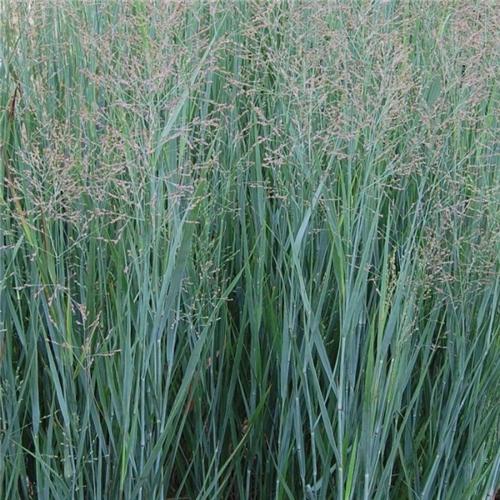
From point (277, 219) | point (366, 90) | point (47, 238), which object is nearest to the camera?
point (47, 238)

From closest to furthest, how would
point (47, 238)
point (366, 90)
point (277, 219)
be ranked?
point (47, 238), point (366, 90), point (277, 219)

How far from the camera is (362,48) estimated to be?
1.87 m

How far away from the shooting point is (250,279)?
6.17 feet

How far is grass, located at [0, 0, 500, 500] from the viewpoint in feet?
5.64

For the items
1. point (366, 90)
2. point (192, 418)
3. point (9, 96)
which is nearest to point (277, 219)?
point (366, 90)

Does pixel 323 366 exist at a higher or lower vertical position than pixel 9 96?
lower

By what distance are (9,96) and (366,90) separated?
82 centimetres

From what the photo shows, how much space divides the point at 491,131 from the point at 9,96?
1099 millimetres

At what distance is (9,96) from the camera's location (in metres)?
2.06

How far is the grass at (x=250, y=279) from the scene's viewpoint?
1718 mm

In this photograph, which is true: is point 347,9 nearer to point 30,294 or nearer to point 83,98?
point 83,98

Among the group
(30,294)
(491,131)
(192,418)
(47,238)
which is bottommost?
(192,418)

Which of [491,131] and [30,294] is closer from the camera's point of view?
[30,294]

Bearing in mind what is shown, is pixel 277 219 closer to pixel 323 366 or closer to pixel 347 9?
pixel 323 366
